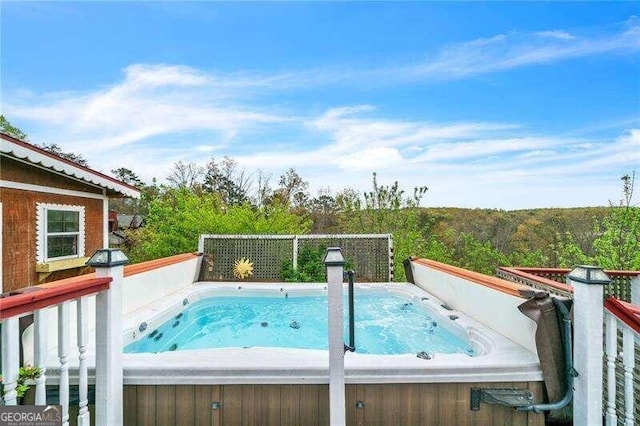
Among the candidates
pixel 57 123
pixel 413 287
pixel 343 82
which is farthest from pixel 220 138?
→ pixel 413 287

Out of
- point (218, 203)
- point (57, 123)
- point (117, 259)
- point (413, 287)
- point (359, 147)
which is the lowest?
point (413, 287)

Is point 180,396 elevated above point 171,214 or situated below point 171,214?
below

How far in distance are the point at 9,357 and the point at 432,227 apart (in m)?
9.95

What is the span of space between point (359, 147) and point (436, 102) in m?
2.75

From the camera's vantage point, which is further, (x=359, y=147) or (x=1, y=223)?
(x=359, y=147)

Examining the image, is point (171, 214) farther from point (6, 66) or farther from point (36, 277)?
point (6, 66)

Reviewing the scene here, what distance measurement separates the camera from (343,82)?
28.2ft

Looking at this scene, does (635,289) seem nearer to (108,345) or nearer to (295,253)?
(295,253)

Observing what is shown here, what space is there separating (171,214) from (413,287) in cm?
639

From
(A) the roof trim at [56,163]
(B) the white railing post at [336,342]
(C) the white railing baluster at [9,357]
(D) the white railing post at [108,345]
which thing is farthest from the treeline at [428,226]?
(C) the white railing baluster at [9,357]

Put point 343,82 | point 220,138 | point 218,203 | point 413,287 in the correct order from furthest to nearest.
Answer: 1. point 220,138
2. point 218,203
3. point 343,82
4. point 413,287

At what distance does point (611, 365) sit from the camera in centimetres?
196

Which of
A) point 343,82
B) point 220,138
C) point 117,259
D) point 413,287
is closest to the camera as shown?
point 117,259

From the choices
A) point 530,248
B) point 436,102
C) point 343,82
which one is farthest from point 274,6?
point 530,248
